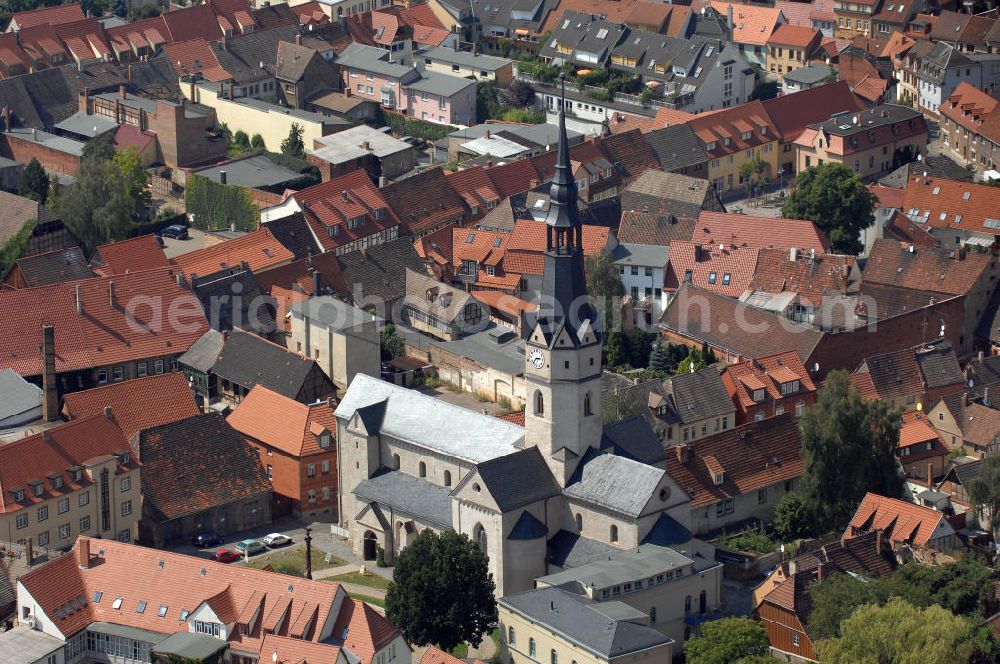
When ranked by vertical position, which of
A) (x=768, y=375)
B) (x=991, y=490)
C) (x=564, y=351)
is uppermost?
(x=564, y=351)

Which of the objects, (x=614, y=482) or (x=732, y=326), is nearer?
(x=614, y=482)

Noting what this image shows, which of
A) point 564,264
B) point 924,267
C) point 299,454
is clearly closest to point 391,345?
point 299,454

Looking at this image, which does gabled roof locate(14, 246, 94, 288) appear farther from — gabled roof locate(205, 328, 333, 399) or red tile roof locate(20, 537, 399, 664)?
red tile roof locate(20, 537, 399, 664)

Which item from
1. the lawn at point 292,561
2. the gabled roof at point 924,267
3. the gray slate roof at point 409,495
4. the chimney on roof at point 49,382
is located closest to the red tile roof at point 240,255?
the chimney on roof at point 49,382

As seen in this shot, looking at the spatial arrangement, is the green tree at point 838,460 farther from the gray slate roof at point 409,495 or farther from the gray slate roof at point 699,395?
the gray slate roof at point 409,495

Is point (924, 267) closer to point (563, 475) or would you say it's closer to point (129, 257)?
point (563, 475)

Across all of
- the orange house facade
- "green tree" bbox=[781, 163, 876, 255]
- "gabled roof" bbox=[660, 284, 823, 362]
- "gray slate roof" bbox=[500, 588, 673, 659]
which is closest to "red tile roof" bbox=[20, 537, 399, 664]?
"gray slate roof" bbox=[500, 588, 673, 659]
